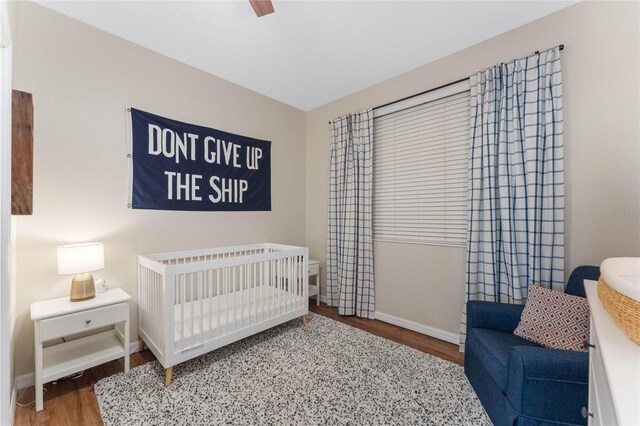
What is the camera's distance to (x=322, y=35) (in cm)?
209

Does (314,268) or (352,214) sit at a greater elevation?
(352,214)

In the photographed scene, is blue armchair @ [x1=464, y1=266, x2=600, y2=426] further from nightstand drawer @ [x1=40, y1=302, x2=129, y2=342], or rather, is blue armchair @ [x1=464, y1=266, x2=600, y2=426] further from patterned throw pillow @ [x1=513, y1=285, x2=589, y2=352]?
nightstand drawer @ [x1=40, y1=302, x2=129, y2=342]

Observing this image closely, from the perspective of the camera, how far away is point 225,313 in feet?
7.04

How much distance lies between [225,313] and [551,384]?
6.79 ft

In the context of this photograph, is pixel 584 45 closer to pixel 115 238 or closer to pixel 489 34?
pixel 489 34

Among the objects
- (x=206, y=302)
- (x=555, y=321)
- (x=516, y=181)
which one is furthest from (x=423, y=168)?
(x=206, y=302)

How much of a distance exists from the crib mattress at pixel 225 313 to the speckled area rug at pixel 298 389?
0.78 ft

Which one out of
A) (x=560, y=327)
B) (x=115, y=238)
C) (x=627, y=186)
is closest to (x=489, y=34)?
(x=627, y=186)

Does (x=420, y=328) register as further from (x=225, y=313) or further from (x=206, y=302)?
(x=206, y=302)

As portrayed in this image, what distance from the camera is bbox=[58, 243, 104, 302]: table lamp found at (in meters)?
1.68

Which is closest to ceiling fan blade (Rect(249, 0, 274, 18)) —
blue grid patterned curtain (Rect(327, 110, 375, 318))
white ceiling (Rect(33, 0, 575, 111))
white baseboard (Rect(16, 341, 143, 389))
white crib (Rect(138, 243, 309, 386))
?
white ceiling (Rect(33, 0, 575, 111))

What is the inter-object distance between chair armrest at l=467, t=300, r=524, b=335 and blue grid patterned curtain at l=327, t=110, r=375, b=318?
1216 mm

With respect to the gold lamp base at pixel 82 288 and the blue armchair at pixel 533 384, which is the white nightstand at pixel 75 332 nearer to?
the gold lamp base at pixel 82 288

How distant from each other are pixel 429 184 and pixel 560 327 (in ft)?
4.76
